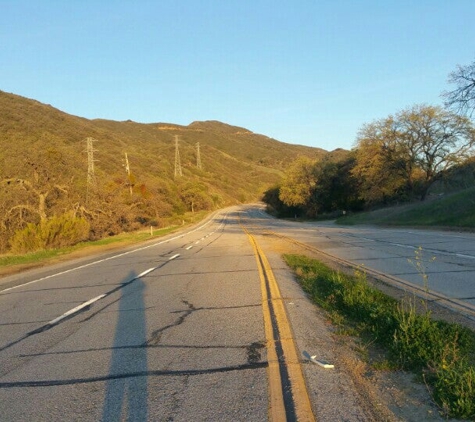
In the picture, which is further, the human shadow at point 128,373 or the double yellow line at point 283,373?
the human shadow at point 128,373

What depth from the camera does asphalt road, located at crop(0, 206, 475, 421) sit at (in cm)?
414

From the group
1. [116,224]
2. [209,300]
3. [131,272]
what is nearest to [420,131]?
[116,224]

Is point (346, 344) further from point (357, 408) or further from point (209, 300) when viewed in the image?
point (209, 300)

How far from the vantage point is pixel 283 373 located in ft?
15.7

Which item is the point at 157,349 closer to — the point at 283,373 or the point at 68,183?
the point at 283,373

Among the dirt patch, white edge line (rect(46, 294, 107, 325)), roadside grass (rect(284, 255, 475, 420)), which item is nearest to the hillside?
white edge line (rect(46, 294, 107, 325))

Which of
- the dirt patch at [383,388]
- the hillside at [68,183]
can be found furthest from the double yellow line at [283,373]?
the hillside at [68,183]

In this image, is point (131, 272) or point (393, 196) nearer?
point (131, 272)

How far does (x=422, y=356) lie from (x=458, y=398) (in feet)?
3.60

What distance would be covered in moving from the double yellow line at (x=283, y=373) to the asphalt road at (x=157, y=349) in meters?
0.07

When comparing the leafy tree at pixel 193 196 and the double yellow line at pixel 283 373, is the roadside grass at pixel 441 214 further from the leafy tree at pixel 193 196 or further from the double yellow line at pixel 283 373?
the leafy tree at pixel 193 196

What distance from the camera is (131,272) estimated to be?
13.8m

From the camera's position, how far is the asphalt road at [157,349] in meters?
4.14

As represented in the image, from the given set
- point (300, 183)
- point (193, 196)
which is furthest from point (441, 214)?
point (193, 196)
